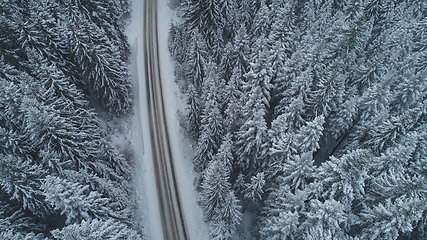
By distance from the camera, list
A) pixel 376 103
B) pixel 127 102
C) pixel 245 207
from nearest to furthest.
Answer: pixel 376 103 → pixel 245 207 → pixel 127 102

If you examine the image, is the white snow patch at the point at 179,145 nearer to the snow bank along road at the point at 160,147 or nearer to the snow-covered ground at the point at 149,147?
the snow-covered ground at the point at 149,147

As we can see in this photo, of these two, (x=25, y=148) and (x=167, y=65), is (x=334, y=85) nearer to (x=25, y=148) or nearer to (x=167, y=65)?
(x=167, y=65)

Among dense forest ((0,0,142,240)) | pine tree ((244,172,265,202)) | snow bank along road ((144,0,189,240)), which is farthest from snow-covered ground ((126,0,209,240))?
pine tree ((244,172,265,202))

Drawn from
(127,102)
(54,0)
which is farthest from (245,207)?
(54,0)

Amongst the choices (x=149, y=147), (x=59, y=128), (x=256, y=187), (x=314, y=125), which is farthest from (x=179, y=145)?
(x=314, y=125)

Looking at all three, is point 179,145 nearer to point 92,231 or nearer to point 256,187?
point 256,187

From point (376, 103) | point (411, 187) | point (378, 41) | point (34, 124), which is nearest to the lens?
point (411, 187)
